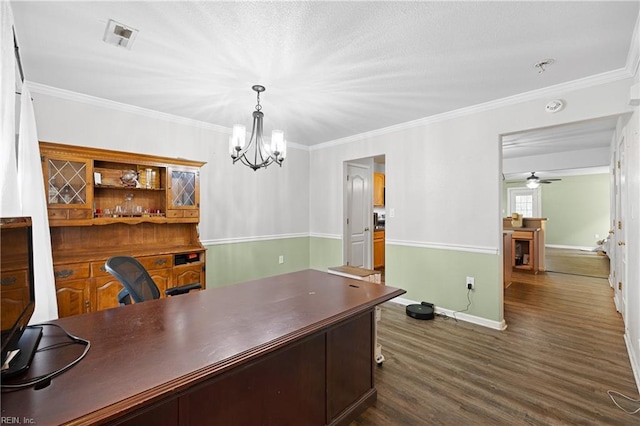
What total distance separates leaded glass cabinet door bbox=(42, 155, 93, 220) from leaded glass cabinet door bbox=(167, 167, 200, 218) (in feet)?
2.43

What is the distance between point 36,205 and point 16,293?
1790 millimetres

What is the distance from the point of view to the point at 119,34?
79.0 inches

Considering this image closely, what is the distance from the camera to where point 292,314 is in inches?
59.0

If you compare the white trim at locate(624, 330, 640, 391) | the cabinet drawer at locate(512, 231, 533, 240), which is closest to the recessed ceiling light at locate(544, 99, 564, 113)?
the white trim at locate(624, 330, 640, 391)

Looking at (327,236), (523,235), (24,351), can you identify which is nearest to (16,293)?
(24,351)

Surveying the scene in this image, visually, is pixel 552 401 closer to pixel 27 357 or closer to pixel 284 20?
pixel 27 357

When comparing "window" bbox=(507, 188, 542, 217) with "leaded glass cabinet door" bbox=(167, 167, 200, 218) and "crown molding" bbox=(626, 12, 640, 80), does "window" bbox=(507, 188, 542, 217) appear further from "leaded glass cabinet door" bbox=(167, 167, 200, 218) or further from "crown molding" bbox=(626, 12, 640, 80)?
"leaded glass cabinet door" bbox=(167, 167, 200, 218)

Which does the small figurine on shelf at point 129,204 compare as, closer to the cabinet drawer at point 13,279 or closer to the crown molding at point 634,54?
the cabinet drawer at point 13,279

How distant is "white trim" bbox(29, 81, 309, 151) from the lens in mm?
2815

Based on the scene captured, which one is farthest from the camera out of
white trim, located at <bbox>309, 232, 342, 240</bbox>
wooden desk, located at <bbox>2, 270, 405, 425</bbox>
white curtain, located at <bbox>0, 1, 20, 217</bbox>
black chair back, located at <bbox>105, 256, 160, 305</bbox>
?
white trim, located at <bbox>309, 232, 342, 240</bbox>

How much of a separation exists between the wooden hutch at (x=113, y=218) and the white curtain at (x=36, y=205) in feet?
0.79

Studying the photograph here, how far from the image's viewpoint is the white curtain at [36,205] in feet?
7.31

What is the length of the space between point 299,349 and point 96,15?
2337mm

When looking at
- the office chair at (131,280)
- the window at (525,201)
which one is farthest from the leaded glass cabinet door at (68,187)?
the window at (525,201)
